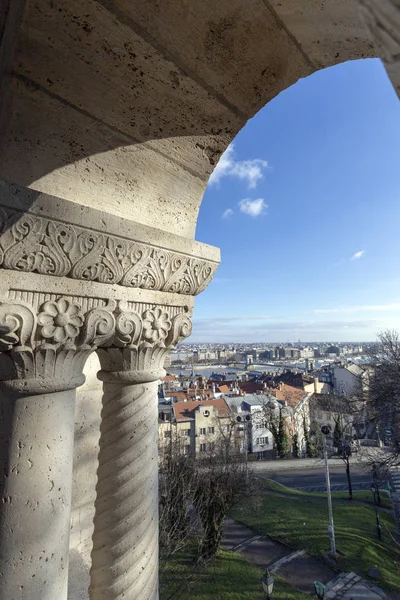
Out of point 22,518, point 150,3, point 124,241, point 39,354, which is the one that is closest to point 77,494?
point 22,518

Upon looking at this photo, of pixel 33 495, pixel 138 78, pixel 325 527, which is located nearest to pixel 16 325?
pixel 33 495

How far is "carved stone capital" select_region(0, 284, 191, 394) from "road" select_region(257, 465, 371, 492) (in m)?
24.4

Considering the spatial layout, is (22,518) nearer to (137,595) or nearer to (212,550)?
(137,595)

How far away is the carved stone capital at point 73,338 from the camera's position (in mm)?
1342

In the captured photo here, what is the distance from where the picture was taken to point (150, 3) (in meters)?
1.21

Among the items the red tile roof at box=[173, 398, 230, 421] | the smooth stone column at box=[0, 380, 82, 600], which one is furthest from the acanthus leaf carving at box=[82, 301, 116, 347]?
the red tile roof at box=[173, 398, 230, 421]

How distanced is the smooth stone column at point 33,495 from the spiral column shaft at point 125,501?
0.97 ft

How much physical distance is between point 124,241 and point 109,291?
0.77 feet

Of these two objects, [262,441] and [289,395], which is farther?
[289,395]

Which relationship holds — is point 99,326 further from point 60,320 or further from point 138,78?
point 138,78

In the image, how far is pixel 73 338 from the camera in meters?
1.47

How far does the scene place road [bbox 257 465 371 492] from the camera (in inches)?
903

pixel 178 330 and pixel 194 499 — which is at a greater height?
pixel 178 330

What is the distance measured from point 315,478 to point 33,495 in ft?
89.1
